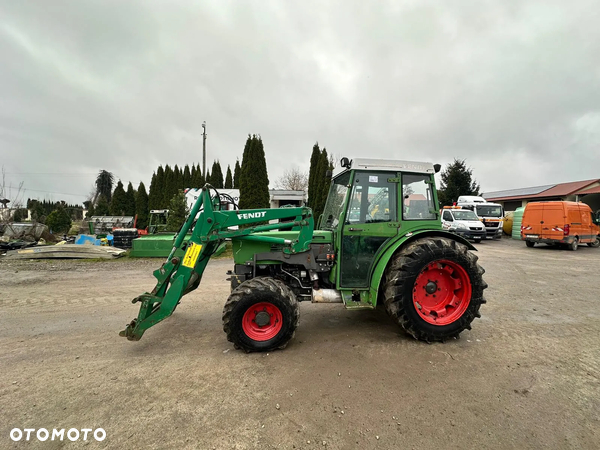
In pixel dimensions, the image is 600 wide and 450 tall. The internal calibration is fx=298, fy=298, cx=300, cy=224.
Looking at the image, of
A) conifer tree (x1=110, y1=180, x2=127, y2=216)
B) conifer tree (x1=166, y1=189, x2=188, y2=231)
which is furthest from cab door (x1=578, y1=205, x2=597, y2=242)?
conifer tree (x1=110, y1=180, x2=127, y2=216)

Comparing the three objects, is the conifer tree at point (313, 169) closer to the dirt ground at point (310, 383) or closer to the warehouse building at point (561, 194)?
the dirt ground at point (310, 383)

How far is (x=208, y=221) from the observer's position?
3570mm

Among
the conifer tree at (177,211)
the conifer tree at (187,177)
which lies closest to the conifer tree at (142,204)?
the conifer tree at (187,177)

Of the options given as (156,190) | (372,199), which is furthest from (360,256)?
(156,190)

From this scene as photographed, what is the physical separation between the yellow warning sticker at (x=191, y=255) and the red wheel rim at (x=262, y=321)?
87 centimetres

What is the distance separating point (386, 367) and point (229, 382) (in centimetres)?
157

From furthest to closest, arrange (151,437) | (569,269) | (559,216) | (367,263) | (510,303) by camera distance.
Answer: (559,216), (569,269), (510,303), (367,263), (151,437)

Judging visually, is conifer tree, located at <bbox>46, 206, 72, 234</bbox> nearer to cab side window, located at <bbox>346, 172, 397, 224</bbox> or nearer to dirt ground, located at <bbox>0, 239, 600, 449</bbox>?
dirt ground, located at <bbox>0, 239, 600, 449</bbox>

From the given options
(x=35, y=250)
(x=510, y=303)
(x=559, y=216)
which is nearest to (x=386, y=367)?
(x=510, y=303)

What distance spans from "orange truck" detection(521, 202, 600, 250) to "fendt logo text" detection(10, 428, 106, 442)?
16.6 meters

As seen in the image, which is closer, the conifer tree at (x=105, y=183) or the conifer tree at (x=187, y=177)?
the conifer tree at (x=187, y=177)

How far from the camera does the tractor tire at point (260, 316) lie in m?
3.24

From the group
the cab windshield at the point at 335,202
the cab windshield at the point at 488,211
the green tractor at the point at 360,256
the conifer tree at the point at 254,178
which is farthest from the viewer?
the cab windshield at the point at 488,211

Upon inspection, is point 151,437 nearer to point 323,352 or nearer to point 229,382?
point 229,382
